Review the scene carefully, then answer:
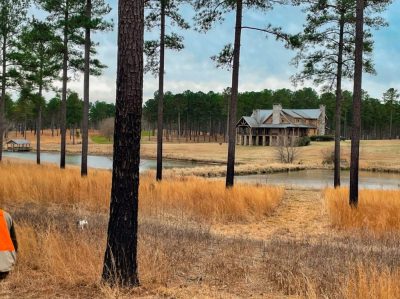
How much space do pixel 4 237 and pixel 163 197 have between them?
9335 millimetres

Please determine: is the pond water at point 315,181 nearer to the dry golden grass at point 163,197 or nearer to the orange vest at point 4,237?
the dry golden grass at point 163,197

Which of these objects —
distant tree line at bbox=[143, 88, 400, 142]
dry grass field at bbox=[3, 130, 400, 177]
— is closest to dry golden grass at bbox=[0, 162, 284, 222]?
dry grass field at bbox=[3, 130, 400, 177]

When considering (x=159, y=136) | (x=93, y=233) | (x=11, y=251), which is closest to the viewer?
(x=11, y=251)

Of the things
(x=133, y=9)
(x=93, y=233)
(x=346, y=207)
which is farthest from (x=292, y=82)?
(x=133, y=9)

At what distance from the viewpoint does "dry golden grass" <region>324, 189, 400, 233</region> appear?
11102 mm

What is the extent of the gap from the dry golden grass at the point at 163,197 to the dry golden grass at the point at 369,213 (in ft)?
7.01

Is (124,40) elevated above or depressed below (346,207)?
above

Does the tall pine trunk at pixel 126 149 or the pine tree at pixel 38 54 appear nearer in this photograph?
the tall pine trunk at pixel 126 149

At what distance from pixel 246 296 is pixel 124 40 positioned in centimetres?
329

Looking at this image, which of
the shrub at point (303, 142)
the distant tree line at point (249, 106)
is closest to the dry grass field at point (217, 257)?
the shrub at point (303, 142)

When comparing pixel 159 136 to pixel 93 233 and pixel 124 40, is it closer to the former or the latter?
pixel 93 233

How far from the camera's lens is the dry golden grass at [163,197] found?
12.8m

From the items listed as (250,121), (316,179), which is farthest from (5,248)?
(250,121)

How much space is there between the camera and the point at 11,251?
183 inches
